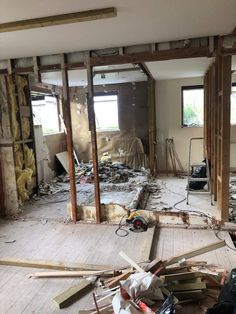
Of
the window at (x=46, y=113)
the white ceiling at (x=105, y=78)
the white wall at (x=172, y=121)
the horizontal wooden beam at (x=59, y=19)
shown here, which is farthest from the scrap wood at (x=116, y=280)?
the white wall at (x=172, y=121)

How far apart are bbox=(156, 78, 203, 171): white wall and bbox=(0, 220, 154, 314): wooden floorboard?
12.8 ft

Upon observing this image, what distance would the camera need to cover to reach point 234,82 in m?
6.75

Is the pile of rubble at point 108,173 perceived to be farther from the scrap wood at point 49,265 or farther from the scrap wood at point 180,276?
the scrap wood at point 180,276

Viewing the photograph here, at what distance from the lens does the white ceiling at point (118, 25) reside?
7.78 ft

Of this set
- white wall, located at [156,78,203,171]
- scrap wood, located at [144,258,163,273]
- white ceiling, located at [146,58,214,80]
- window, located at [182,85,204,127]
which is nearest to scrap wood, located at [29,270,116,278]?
scrap wood, located at [144,258,163,273]

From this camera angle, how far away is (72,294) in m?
2.54

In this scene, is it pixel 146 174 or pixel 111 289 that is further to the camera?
pixel 146 174

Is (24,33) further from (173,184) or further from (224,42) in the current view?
(173,184)

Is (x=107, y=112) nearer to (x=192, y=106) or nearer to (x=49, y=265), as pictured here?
(x=192, y=106)

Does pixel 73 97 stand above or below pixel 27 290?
above

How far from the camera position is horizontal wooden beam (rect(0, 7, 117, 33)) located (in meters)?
2.47

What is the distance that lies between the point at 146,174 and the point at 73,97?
3.32m

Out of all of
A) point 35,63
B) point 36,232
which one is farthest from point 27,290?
point 35,63

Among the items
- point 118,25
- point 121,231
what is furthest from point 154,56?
point 121,231
